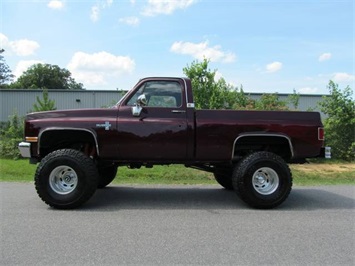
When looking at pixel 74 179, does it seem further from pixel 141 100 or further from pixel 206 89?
pixel 206 89

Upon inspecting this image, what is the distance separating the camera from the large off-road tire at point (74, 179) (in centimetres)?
677

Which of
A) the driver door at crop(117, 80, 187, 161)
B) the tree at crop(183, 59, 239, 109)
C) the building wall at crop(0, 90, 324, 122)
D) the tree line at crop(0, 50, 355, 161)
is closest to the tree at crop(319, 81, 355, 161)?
the tree line at crop(0, 50, 355, 161)

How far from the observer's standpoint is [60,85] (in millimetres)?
87750

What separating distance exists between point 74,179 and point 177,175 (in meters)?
5.23

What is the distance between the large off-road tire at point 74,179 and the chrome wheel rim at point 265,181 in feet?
9.08

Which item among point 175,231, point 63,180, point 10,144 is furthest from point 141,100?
point 10,144

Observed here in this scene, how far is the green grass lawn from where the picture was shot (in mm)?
10703

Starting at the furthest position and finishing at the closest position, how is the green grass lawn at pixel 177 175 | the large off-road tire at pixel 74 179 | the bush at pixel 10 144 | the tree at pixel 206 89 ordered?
the tree at pixel 206 89 → the bush at pixel 10 144 → the green grass lawn at pixel 177 175 → the large off-road tire at pixel 74 179

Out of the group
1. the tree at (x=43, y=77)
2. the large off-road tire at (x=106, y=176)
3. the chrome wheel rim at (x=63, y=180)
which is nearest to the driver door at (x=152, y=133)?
the chrome wheel rim at (x=63, y=180)

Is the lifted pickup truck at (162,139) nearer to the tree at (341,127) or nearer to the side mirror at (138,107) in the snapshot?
the side mirror at (138,107)

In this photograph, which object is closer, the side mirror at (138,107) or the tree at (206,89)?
the side mirror at (138,107)

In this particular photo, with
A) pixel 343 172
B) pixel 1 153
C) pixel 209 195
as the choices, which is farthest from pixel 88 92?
pixel 209 195

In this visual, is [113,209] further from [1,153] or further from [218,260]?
[1,153]

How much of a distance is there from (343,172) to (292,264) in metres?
10.5
